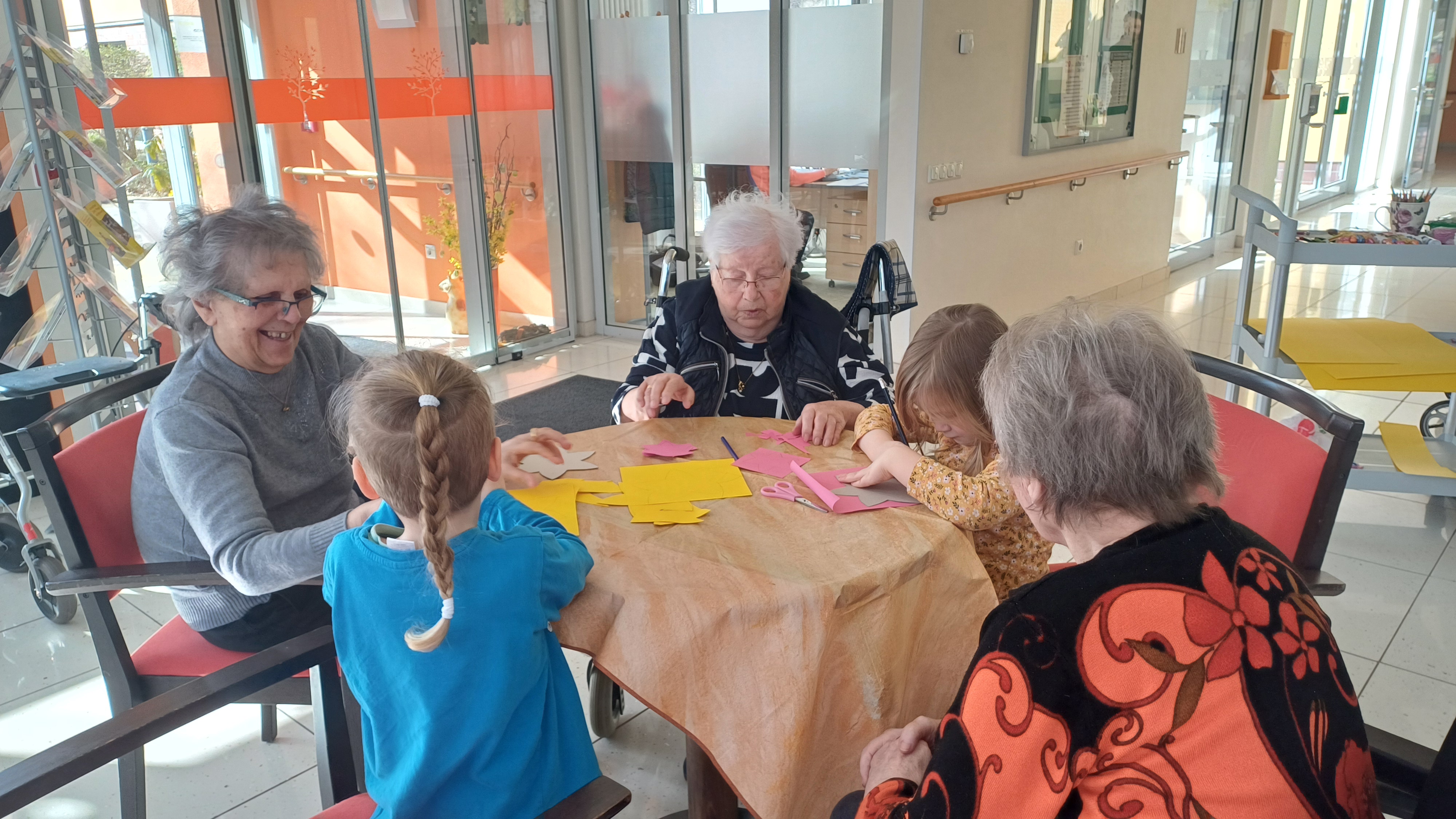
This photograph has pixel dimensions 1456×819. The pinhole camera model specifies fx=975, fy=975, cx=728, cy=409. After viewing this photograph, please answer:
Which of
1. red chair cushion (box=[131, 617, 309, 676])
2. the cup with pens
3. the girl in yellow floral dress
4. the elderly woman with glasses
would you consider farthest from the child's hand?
the cup with pens

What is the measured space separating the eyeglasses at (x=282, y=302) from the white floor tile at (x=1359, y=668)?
102 inches

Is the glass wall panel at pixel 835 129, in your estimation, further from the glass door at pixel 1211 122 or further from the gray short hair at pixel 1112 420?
the glass door at pixel 1211 122

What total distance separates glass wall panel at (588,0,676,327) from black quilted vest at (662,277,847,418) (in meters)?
2.83

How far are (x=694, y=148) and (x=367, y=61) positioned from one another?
1812mm

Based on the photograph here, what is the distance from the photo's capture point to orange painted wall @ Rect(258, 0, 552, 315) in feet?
14.6

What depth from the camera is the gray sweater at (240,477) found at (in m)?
1.58

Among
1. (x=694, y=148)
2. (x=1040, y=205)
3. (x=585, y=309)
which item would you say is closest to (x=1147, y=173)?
(x=1040, y=205)

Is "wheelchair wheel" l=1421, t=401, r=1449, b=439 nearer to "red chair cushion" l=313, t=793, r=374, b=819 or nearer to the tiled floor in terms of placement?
the tiled floor

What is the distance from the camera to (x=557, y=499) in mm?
1728

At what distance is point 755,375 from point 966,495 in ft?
3.39

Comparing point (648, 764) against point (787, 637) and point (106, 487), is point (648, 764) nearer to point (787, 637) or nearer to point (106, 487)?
point (787, 637)

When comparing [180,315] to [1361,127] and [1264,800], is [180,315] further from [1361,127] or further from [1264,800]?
[1361,127]

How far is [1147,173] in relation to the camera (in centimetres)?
735

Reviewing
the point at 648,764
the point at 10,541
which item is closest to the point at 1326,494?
Result: the point at 648,764
